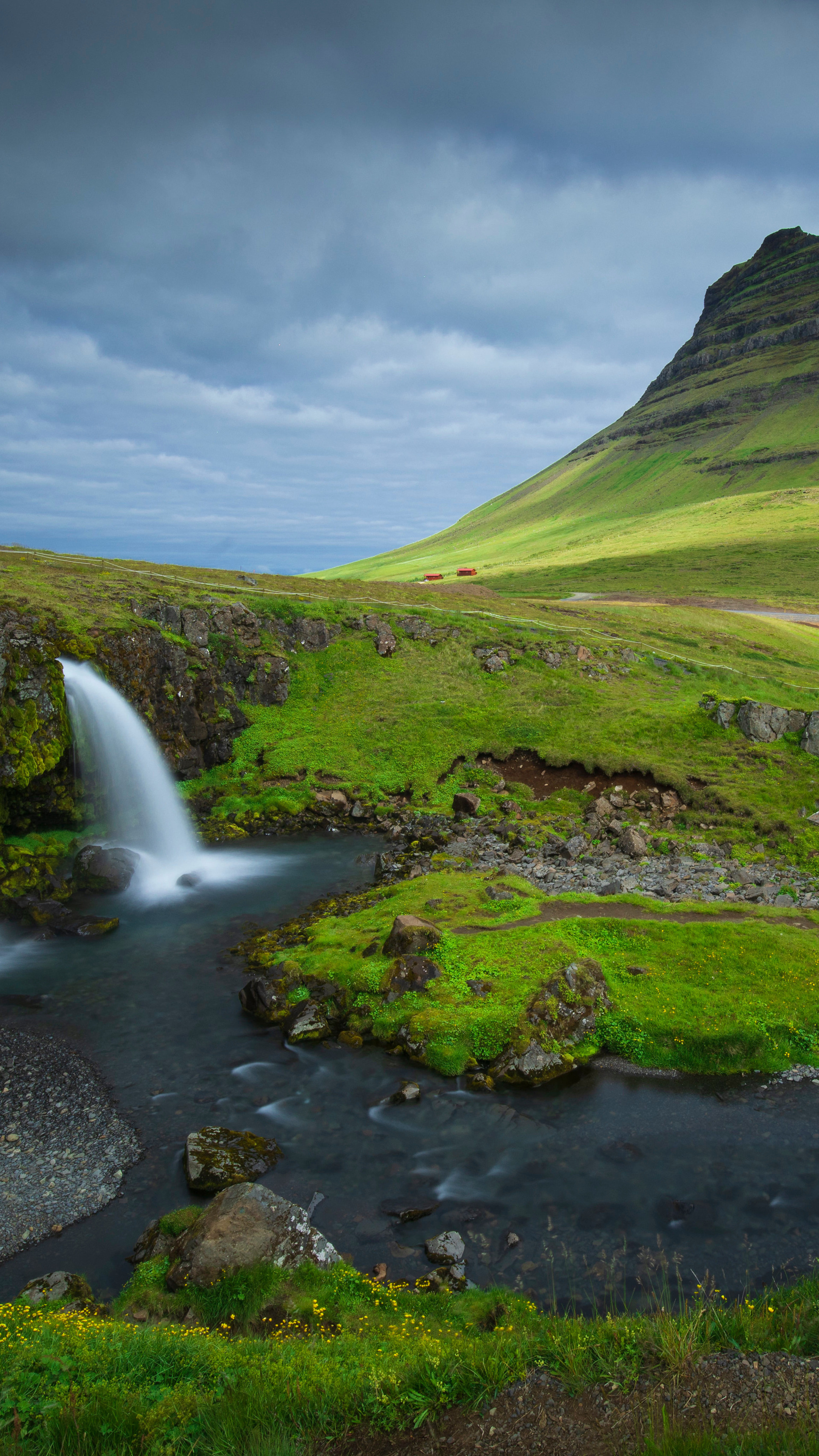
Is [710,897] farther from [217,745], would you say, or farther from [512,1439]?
[217,745]

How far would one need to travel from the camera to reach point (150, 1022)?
2347 centimetres

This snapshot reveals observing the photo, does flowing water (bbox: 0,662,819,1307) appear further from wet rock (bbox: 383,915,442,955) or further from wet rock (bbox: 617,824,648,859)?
wet rock (bbox: 617,824,648,859)

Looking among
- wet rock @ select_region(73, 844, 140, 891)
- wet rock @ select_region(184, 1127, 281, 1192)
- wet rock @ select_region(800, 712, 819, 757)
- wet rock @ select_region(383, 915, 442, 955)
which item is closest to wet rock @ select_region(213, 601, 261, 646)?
wet rock @ select_region(73, 844, 140, 891)

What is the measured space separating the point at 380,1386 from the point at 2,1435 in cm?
473

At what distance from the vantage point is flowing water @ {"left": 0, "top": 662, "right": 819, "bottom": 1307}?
1434 centimetres

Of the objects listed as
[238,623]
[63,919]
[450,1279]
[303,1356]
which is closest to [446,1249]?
[450,1279]

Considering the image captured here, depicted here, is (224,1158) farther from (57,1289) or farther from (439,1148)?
(439,1148)

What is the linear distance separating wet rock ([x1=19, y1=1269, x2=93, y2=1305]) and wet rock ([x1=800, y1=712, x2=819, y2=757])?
47545 mm

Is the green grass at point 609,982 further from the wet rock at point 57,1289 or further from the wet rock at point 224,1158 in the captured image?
the wet rock at point 57,1289

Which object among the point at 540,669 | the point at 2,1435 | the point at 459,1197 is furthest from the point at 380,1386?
the point at 540,669

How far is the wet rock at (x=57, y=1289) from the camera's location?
12917 mm

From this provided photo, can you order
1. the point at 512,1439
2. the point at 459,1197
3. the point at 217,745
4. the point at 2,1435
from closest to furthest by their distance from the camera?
the point at 2,1435, the point at 512,1439, the point at 459,1197, the point at 217,745

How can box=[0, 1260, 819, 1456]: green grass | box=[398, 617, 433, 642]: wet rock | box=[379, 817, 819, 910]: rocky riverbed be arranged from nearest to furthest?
box=[0, 1260, 819, 1456]: green grass, box=[379, 817, 819, 910]: rocky riverbed, box=[398, 617, 433, 642]: wet rock

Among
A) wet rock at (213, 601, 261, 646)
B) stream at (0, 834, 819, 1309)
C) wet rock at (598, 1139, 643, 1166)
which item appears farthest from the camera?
wet rock at (213, 601, 261, 646)
